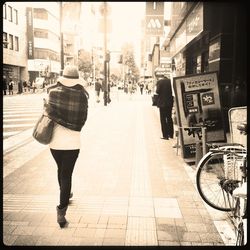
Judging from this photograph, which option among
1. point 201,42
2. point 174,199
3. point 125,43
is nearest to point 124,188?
point 174,199

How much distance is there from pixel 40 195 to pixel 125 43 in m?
82.5

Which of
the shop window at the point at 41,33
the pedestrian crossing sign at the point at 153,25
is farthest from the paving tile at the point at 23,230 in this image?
the shop window at the point at 41,33

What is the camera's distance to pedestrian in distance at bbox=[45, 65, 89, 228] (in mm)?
4422

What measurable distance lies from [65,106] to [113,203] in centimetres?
162

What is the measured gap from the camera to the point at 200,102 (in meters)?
7.30

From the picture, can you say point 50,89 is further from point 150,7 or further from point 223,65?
point 150,7

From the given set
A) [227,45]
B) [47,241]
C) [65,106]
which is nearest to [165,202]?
[47,241]

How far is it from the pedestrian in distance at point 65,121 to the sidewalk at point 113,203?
399mm

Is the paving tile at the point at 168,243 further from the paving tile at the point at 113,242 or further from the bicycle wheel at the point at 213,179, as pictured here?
the bicycle wheel at the point at 213,179

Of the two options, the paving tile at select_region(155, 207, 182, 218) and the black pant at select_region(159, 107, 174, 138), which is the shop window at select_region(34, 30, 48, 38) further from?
the paving tile at select_region(155, 207, 182, 218)

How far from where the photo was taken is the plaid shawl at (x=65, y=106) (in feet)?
14.5

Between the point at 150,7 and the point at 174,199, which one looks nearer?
the point at 174,199

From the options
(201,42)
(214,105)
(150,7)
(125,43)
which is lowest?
(214,105)

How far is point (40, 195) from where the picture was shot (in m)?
5.62
